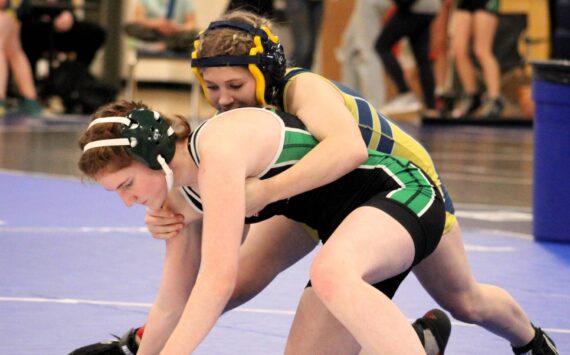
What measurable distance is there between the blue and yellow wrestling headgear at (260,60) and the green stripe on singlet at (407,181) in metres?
0.35

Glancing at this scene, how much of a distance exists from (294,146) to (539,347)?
115cm

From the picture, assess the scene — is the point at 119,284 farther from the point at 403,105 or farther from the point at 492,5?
the point at 492,5

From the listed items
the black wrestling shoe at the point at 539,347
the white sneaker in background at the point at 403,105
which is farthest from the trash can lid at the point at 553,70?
the white sneaker in background at the point at 403,105

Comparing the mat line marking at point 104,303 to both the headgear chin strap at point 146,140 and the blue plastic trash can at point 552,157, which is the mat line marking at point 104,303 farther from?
the blue plastic trash can at point 552,157

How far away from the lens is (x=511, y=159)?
10500 mm

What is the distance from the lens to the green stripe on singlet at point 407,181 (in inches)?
134

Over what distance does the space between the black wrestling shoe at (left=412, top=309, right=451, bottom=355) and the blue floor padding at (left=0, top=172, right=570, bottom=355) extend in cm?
21

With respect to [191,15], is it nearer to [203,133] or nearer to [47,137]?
[47,137]

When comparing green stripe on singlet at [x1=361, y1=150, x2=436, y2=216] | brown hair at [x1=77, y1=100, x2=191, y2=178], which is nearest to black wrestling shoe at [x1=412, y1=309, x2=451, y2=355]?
green stripe on singlet at [x1=361, y1=150, x2=436, y2=216]

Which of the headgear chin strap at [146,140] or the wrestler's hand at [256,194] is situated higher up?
the headgear chin strap at [146,140]

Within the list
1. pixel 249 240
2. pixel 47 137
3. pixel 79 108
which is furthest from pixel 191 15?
pixel 249 240

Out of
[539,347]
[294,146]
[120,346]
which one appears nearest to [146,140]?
[294,146]

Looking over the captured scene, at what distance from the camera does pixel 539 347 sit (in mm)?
3961

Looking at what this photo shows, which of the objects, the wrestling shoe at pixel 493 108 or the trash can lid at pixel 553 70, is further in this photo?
the wrestling shoe at pixel 493 108
